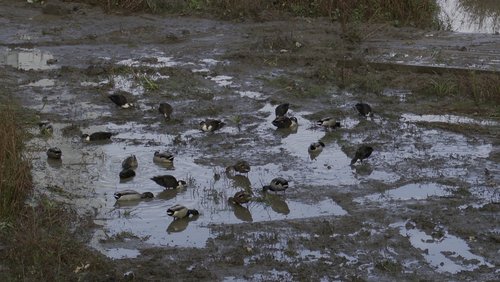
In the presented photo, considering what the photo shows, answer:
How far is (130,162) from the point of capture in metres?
11.4

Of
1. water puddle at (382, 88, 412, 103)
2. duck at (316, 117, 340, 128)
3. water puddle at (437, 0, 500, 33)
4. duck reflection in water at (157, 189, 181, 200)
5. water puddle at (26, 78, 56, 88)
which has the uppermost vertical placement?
water puddle at (437, 0, 500, 33)

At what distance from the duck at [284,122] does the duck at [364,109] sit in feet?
3.58

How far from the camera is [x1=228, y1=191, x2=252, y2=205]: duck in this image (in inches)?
401

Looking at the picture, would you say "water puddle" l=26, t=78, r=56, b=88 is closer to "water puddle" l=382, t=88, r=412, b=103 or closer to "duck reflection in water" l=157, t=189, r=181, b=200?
"duck reflection in water" l=157, t=189, r=181, b=200

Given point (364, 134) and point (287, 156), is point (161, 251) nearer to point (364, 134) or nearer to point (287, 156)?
point (287, 156)

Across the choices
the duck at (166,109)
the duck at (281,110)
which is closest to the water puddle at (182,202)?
the duck at (166,109)

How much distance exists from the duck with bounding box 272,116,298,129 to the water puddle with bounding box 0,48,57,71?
530 cm

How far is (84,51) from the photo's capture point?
17688 millimetres

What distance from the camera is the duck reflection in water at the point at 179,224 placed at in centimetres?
959

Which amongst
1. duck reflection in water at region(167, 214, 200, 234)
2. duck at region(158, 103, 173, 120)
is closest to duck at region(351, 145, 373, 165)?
duck reflection in water at region(167, 214, 200, 234)

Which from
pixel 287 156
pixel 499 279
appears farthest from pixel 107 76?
pixel 499 279

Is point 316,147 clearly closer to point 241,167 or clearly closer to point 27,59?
point 241,167

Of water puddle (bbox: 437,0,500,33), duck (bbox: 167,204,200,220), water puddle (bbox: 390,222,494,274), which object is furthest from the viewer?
water puddle (bbox: 437,0,500,33)

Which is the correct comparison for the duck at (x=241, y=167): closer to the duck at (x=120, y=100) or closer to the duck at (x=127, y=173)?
the duck at (x=127, y=173)
